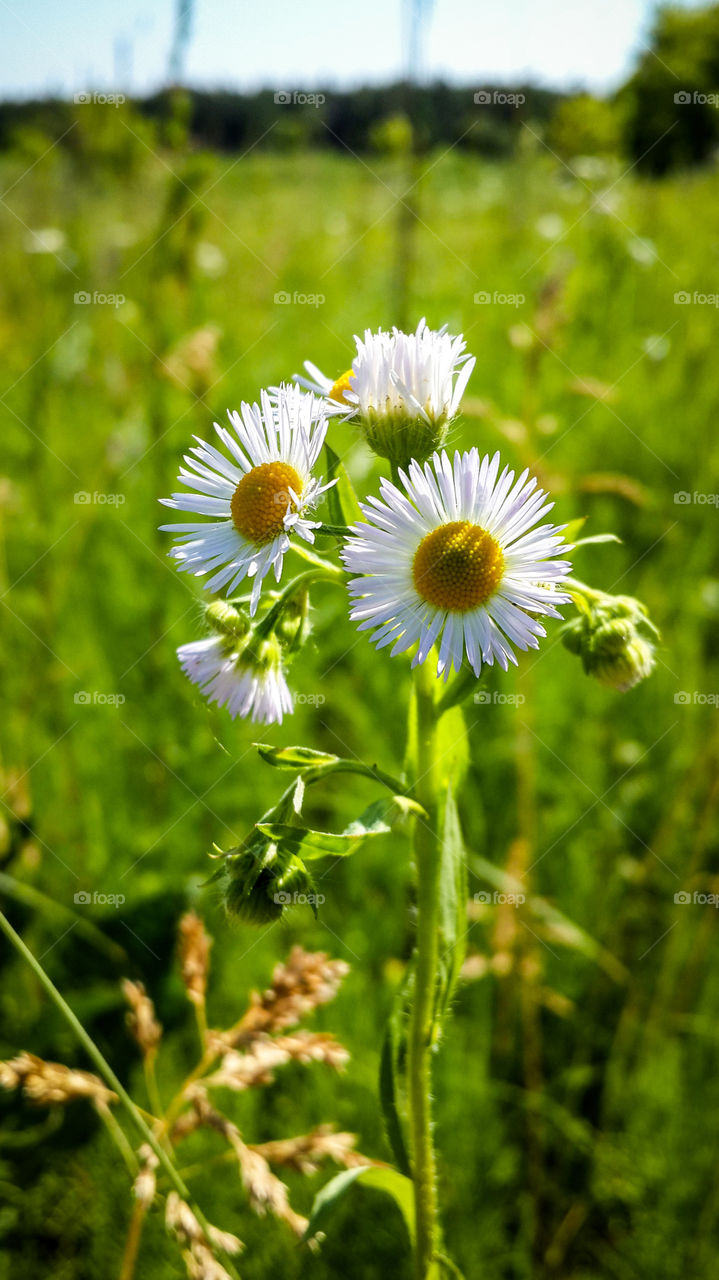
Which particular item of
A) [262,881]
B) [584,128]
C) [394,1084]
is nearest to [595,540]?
[262,881]

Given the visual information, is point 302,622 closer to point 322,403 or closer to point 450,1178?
point 322,403

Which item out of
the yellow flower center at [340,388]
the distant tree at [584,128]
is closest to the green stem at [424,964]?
the yellow flower center at [340,388]

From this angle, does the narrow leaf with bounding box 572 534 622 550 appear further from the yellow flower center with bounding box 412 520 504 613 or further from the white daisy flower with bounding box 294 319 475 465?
the white daisy flower with bounding box 294 319 475 465

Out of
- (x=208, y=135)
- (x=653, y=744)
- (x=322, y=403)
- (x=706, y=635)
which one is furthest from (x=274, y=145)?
(x=322, y=403)

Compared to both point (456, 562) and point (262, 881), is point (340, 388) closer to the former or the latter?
point (456, 562)

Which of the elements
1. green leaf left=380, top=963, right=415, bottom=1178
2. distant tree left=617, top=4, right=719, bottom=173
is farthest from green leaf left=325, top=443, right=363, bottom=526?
distant tree left=617, top=4, right=719, bottom=173

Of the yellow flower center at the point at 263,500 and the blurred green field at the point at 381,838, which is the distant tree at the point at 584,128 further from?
the yellow flower center at the point at 263,500

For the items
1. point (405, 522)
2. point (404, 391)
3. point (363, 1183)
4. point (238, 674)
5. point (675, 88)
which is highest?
point (675, 88)
